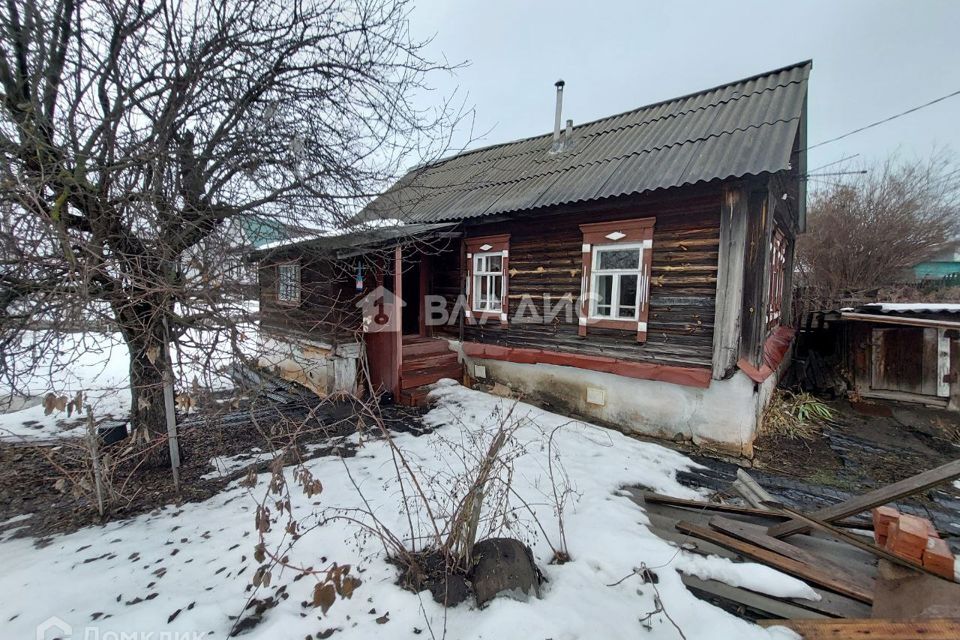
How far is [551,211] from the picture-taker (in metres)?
6.59

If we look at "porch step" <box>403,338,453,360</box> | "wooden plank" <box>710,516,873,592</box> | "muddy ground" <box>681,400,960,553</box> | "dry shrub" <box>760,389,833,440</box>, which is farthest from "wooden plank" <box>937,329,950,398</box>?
"porch step" <box>403,338,453,360</box>

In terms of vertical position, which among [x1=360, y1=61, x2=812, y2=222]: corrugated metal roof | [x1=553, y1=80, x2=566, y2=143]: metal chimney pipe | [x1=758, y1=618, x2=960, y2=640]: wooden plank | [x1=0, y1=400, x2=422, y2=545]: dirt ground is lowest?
[x1=0, y1=400, x2=422, y2=545]: dirt ground

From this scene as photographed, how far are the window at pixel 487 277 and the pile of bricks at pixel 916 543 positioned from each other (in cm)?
581

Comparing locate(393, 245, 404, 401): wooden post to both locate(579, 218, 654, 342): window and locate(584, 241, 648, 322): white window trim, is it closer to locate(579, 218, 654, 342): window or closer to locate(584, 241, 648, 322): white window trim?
locate(579, 218, 654, 342): window

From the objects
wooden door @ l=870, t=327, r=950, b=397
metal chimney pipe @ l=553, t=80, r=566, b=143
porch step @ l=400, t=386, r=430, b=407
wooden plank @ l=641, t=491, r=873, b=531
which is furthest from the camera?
metal chimney pipe @ l=553, t=80, r=566, b=143

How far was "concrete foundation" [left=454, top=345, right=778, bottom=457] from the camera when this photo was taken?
5.11m

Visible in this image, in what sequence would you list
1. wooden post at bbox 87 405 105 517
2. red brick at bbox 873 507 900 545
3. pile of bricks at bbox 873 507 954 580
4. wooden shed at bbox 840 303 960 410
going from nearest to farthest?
pile of bricks at bbox 873 507 954 580, red brick at bbox 873 507 900 545, wooden post at bbox 87 405 105 517, wooden shed at bbox 840 303 960 410

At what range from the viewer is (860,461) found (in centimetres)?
507

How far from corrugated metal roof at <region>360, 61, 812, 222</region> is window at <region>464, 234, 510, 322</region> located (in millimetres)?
704

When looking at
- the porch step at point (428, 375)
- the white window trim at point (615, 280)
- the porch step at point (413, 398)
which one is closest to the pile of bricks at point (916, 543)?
the white window trim at point (615, 280)

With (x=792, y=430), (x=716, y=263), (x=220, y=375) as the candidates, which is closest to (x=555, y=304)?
(x=716, y=263)

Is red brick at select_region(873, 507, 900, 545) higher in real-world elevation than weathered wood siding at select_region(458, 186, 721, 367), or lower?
lower

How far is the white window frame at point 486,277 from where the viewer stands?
756 cm

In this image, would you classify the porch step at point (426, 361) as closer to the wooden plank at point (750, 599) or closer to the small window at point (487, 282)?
the small window at point (487, 282)
